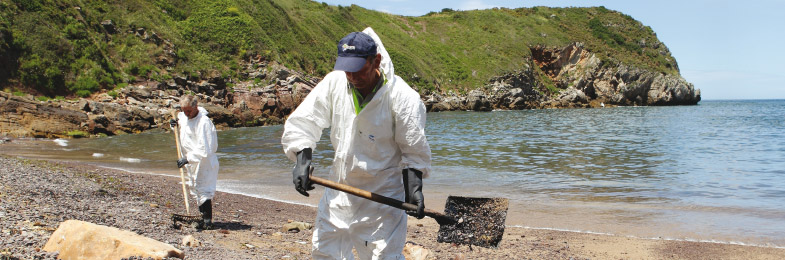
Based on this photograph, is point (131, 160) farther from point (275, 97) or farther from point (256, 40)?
point (256, 40)

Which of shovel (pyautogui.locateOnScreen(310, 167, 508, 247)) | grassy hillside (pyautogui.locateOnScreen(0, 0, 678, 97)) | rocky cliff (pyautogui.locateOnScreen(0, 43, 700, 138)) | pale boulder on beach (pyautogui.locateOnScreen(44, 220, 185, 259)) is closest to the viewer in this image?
shovel (pyautogui.locateOnScreen(310, 167, 508, 247))

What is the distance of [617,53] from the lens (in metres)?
92.8

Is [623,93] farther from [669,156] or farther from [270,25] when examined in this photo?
[669,156]

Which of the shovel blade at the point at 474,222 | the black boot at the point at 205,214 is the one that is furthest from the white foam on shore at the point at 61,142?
the shovel blade at the point at 474,222

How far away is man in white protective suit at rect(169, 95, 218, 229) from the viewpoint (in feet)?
22.5

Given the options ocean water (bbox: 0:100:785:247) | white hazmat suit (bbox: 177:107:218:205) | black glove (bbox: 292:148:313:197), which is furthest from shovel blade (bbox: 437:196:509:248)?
ocean water (bbox: 0:100:785:247)

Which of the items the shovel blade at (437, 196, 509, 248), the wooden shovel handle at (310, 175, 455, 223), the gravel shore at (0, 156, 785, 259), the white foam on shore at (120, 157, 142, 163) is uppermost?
the wooden shovel handle at (310, 175, 455, 223)

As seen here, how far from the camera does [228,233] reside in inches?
268

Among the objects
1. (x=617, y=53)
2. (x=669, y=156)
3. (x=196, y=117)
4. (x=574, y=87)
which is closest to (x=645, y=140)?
(x=669, y=156)

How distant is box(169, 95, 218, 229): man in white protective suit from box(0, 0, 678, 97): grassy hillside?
2828cm

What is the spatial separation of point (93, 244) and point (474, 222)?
3.10 metres

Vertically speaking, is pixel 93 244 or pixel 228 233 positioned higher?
pixel 93 244

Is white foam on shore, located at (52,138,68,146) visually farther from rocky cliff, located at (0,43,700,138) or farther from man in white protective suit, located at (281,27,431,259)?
man in white protective suit, located at (281,27,431,259)

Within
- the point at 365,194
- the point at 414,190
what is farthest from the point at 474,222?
the point at 365,194
